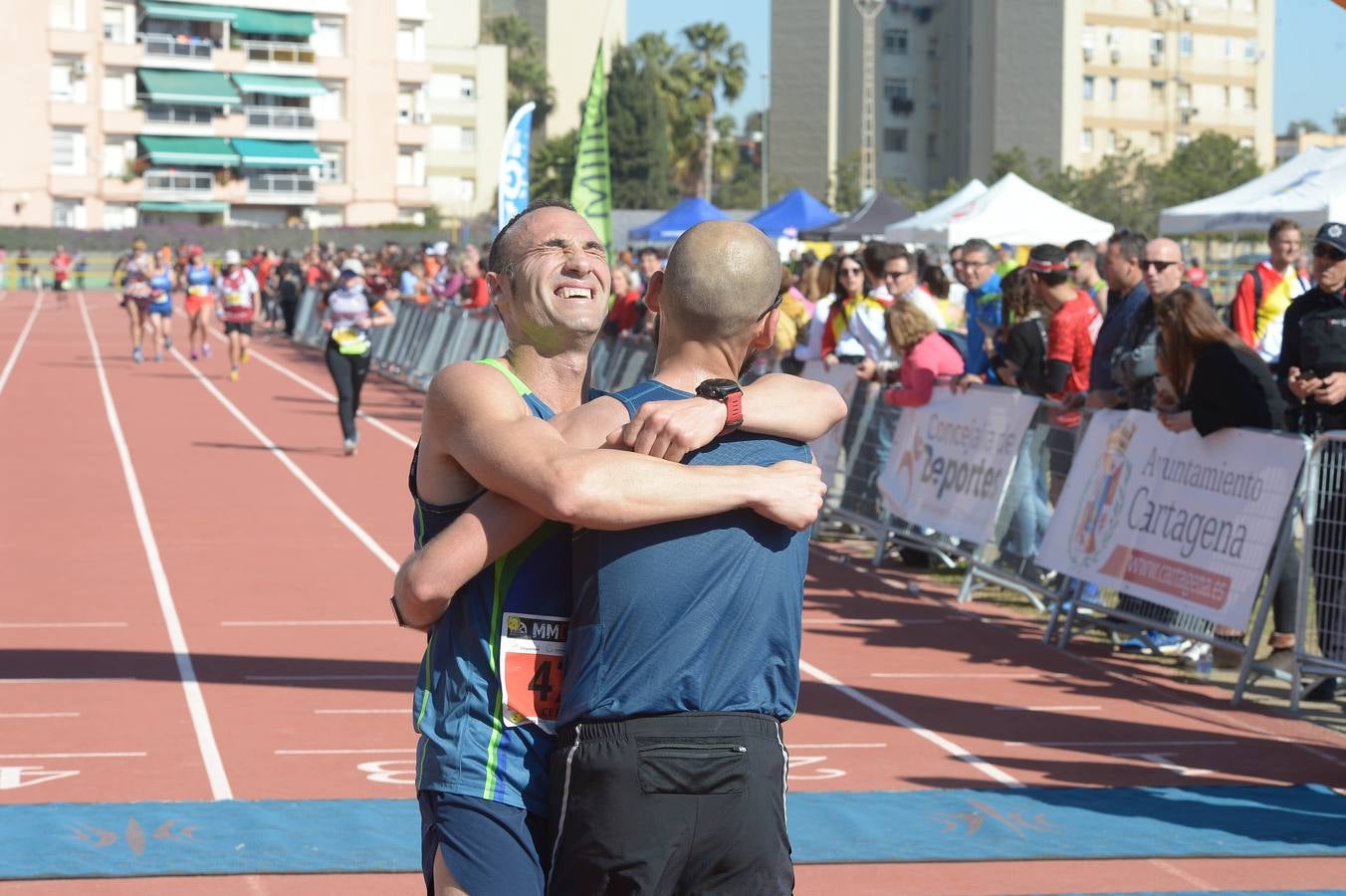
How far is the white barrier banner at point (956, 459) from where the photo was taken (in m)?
11.9

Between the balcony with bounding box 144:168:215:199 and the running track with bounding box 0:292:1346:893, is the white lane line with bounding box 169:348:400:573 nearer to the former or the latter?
the running track with bounding box 0:292:1346:893

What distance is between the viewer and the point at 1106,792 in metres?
7.79

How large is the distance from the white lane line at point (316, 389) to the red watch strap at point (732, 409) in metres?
18.6

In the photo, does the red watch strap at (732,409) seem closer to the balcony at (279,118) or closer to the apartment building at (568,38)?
the balcony at (279,118)

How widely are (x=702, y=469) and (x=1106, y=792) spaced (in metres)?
4.90

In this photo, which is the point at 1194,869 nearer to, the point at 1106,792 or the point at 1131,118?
the point at 1106,792

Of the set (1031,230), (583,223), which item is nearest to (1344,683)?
(583,223)

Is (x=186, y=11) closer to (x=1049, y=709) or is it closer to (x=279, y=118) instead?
(x=279, y=118)

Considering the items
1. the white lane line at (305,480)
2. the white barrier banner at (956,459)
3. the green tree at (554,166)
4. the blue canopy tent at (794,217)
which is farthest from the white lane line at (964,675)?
the green tree at (554,166)

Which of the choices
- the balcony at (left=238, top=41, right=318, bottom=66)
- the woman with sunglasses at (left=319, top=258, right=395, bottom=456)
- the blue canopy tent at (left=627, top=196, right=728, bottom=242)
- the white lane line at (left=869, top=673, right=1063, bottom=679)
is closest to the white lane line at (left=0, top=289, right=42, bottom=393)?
the woman with sunglasses at (left=319, top=258, right=395, bottom=456)

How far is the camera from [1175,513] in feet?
32.5

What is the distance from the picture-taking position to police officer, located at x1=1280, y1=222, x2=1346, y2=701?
8.91 meters

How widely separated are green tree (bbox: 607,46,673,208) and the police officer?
330 feet

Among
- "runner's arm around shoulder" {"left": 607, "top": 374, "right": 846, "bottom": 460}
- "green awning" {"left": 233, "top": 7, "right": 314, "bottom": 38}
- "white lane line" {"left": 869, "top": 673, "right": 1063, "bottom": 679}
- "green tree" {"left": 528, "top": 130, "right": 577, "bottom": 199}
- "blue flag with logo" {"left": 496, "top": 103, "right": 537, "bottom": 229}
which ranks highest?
"green awning" {"left": 233, "top": 7, "right": 314, "bottom": 38}
